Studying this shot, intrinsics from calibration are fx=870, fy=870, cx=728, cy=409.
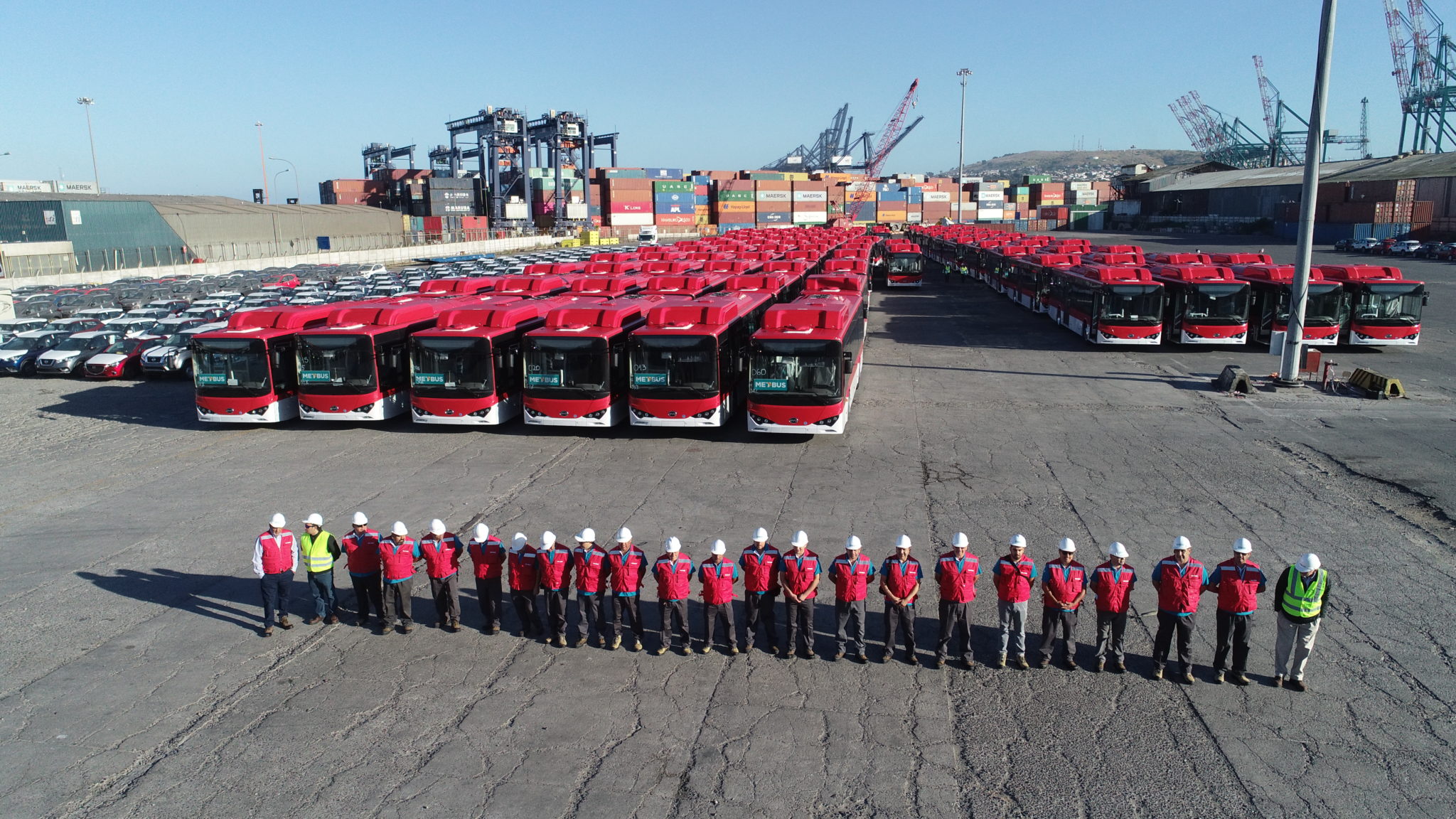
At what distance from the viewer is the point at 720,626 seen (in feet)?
29.8

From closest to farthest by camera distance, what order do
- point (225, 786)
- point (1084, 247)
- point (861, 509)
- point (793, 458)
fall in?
point (225, 786) → point (861, 509) → point (793, 458) → point (1084, 247)

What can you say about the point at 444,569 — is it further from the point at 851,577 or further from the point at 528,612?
the point at 851,577

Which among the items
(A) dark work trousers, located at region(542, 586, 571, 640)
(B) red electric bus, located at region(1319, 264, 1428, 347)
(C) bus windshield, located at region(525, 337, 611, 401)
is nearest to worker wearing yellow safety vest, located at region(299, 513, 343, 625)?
(A) dark work trousers, located at region(542, 586, 571, 640)

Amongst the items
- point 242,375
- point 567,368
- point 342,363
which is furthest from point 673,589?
point 242,375

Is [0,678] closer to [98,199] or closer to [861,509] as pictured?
[861,509]

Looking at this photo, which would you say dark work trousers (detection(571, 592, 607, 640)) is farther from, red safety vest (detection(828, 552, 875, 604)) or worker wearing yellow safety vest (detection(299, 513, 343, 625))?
worker wearing yellow safety vest (detection(299, 513, 343, 625))

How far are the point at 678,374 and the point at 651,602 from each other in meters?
7.40

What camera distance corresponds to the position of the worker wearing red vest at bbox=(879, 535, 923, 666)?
25.9ft

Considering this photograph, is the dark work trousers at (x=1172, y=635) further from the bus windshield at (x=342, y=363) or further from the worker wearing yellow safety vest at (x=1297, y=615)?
the bus windshield at (x=342, y=363)

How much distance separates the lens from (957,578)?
7.80 m

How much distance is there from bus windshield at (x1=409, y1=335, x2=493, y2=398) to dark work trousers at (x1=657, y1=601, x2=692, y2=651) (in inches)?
382

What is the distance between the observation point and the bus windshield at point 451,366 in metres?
16.9

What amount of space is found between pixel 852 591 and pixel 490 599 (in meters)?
3.58

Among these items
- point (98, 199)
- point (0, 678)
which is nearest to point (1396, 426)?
point (0, 678)
